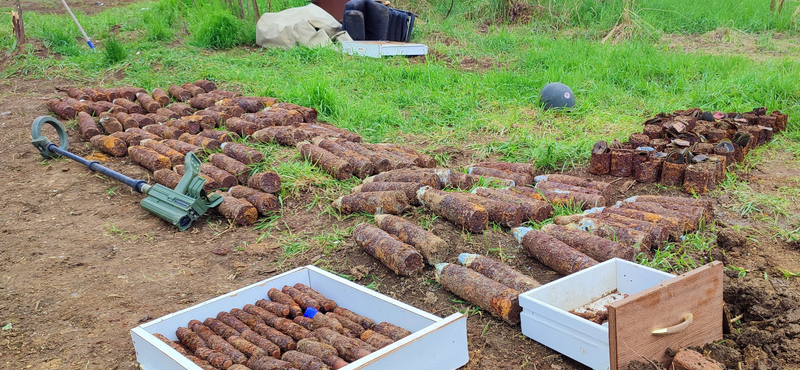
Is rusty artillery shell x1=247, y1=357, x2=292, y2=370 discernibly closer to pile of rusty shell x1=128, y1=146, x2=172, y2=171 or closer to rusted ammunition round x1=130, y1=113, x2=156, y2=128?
pile of rusty shell x1=128, y1=146, x2=172, y2=171

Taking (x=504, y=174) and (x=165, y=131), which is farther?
(x=165, y=131)

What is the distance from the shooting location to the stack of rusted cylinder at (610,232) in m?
3.85

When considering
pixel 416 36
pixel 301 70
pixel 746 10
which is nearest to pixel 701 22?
pixel 746 10

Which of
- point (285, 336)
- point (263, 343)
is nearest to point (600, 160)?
point (285, 336)

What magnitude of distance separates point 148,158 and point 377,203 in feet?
9.01

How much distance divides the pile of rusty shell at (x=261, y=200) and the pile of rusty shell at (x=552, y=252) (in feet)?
6.95

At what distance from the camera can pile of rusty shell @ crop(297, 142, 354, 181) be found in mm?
5566

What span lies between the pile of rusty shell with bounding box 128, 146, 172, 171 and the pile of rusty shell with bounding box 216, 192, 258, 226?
126 cm

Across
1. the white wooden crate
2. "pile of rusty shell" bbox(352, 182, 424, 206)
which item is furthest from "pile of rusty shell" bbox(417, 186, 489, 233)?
the white wooden crate

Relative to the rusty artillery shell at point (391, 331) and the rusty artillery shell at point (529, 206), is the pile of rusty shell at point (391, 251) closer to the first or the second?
the rusty artillery shell at point (391, 331)

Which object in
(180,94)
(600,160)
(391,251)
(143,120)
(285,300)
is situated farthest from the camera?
(180,94)

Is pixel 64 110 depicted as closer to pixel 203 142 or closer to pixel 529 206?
pixel 203 142

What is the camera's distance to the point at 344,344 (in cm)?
299

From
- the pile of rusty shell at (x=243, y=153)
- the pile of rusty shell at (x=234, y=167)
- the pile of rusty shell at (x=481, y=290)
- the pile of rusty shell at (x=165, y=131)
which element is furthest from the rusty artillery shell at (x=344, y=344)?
the pile of rusty shell at (x=165, y=131)
